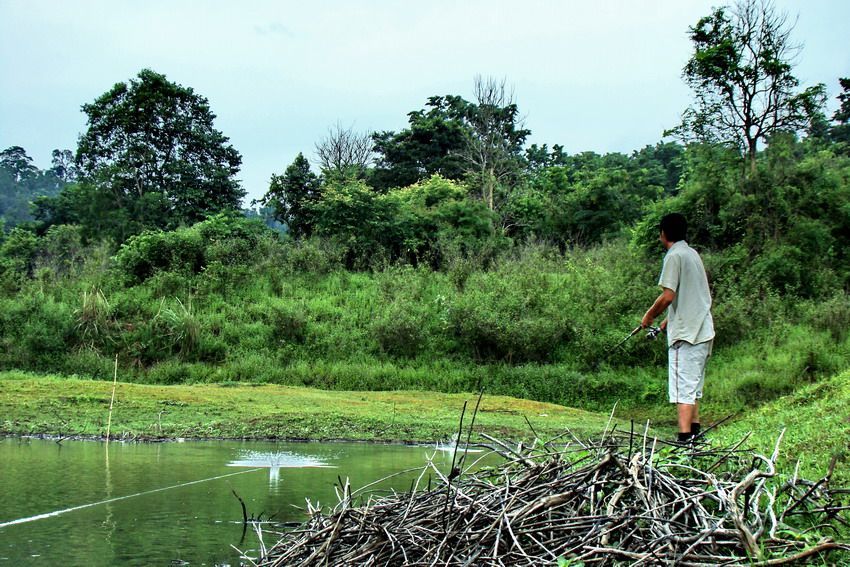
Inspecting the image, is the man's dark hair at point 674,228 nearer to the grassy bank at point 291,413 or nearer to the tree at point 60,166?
the grassy bank at point 291,413

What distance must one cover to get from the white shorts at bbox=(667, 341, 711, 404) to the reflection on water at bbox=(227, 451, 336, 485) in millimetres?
4416

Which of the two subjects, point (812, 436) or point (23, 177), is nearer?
point (812, 436)

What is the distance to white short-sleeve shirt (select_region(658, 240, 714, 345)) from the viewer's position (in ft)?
21.9

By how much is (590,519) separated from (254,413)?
12.3 metres

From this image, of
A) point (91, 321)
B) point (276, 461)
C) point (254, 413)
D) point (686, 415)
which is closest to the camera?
point (686, 415)

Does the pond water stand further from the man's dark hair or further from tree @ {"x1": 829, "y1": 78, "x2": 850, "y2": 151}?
tree @ {"x1": 829, "y1": 78, "x2": 850, "y2": 151}

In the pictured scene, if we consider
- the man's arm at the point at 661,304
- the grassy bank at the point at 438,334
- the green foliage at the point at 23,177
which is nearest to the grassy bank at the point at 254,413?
the grassy bank at the point at 438,334

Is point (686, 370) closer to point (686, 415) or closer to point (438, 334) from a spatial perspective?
point (686, 415)

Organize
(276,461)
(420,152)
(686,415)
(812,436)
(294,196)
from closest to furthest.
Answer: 1. (812,436)
2. (686,415)
3. (276,461)
4. (294,196)
5. (420,152)

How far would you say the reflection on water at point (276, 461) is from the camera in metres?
9.39

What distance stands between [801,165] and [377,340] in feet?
48.8

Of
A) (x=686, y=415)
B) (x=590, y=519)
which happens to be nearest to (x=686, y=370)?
(x=686, y=415)

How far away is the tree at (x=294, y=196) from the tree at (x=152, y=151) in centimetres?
488

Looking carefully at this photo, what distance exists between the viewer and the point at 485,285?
85.6ft
